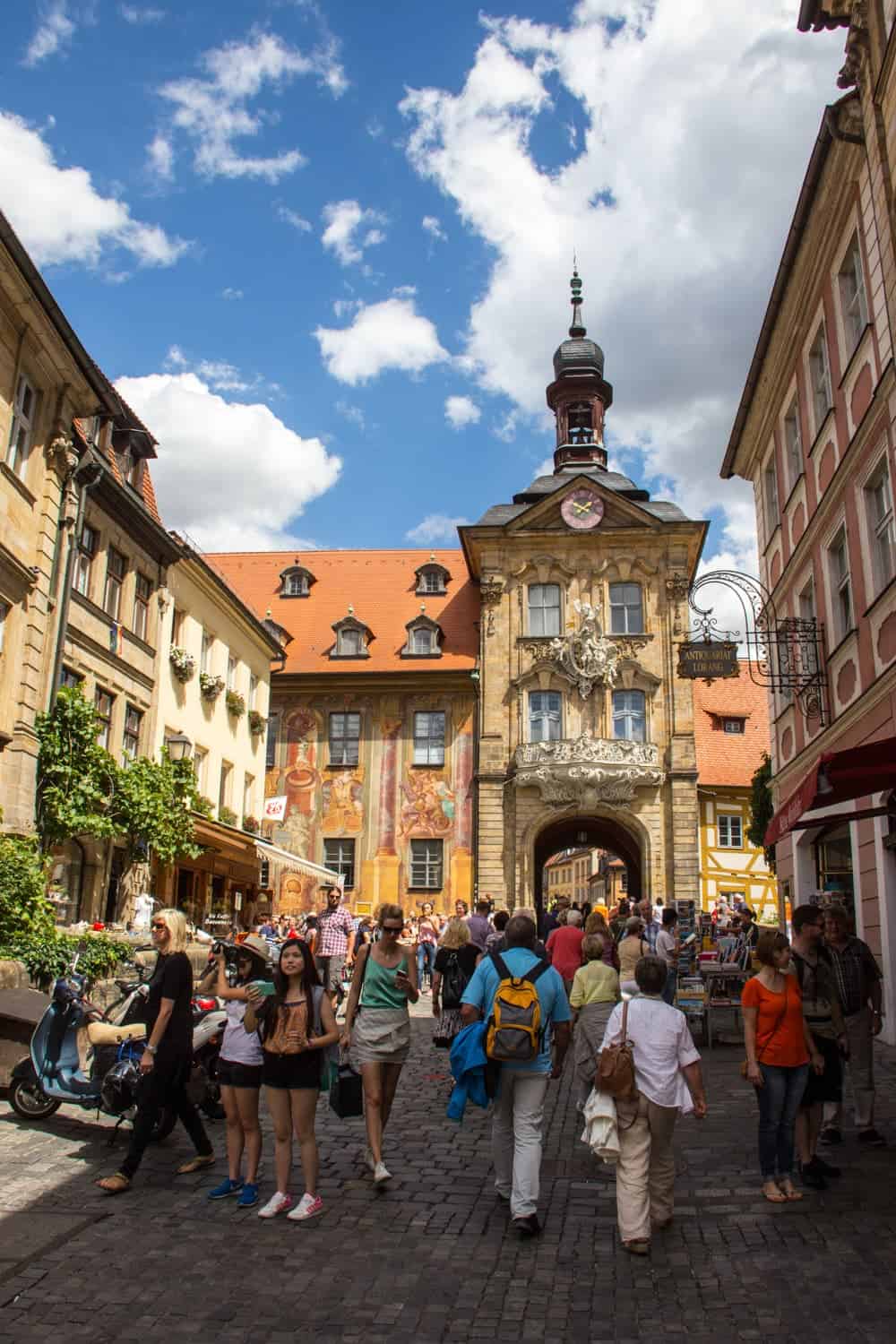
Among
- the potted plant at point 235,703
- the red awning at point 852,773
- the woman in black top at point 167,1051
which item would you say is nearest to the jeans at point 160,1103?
the woman in black top at point 167,1051

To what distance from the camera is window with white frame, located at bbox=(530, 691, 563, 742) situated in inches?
1328

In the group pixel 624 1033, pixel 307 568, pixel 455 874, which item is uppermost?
pixel 307 568

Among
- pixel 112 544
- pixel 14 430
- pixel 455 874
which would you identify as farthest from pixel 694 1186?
pixel 455 874

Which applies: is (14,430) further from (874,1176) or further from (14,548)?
(874,1176)

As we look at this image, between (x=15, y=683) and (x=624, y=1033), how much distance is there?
13.1 meters

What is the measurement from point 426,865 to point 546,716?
584cm

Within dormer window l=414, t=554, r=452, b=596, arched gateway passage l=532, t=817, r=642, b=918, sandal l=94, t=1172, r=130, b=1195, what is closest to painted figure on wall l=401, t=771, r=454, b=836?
arched gateway passage l=532, t=817, r=642, b=918

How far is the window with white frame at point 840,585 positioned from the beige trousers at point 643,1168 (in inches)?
395

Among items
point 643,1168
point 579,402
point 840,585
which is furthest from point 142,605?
point 579,402

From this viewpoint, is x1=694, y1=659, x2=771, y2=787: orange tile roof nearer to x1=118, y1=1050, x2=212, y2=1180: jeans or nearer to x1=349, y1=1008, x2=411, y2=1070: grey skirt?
x1=349, y1=1008, x2=411, y2=1070: grey skirt

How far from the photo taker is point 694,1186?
23.7 ft

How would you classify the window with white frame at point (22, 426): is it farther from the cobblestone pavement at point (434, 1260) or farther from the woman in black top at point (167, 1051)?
the cobblestone pavement at point (434, 1260)

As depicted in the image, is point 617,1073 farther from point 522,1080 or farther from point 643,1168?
point 522,1080

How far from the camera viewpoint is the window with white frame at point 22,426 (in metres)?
16.5
